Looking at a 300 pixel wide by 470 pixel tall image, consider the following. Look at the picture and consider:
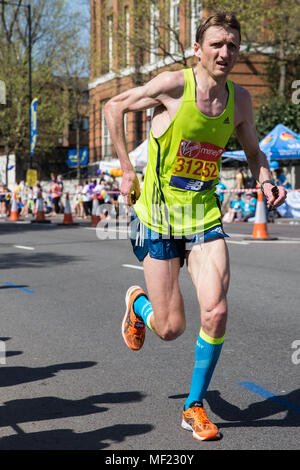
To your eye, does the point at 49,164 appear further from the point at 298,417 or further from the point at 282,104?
the point at 298,417

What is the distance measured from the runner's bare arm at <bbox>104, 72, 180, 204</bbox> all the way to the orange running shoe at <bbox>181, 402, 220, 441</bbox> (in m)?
1.19

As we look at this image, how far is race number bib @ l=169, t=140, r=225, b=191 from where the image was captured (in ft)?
13.0

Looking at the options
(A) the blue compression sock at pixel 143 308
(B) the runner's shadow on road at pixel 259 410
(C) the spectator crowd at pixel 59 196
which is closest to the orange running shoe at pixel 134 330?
(A) the blue compression sock at pixel 143 308

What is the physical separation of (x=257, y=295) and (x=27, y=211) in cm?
2512

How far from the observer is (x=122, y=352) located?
5.59 m

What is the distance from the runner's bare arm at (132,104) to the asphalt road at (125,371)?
1259mm

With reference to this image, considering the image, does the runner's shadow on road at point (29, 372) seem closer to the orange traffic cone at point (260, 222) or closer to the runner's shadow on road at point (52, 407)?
the runner's shadow on road at point (52, 407)

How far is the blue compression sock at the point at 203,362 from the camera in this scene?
3812 millimetres

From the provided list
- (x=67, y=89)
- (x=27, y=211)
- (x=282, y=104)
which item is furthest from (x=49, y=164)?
(x=282, y=104)

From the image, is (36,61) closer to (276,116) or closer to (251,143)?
(276,116)

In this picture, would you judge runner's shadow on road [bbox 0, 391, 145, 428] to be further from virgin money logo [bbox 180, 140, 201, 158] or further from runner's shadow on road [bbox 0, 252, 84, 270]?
runner's shadow on road [bbox 0, 252, 84, 270]

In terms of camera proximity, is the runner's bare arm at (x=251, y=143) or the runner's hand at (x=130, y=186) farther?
the runner's bare arm at (x=251, y=143)

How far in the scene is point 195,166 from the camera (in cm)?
399

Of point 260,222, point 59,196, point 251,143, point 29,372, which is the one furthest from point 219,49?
point 59,196
